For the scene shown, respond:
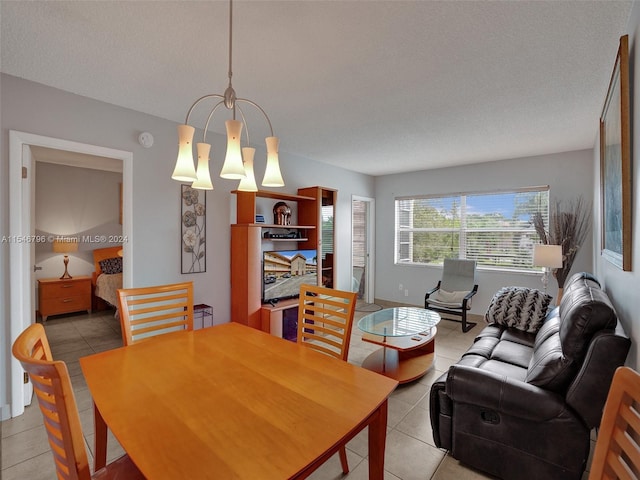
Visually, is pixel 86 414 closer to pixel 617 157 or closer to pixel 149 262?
pixel 149 262

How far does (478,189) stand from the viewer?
4.87 m

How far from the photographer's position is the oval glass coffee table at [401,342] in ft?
9.31

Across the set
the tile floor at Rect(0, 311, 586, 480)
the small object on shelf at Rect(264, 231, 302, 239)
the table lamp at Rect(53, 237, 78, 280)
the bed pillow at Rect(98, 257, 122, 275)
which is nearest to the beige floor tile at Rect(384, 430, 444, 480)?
the tile floor at Rect(0, 311, 586, 480)

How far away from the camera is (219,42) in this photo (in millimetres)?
1831

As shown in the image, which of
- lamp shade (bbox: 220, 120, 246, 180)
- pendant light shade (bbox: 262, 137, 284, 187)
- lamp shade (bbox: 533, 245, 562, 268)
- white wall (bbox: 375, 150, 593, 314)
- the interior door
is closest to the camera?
lamp shade (bbox: 220, 120, 246, 180)

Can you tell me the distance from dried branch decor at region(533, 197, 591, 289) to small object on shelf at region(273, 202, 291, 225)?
3403 mm

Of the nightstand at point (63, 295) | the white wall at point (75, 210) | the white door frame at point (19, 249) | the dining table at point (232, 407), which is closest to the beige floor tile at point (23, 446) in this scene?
the white door frame at point (19, 249)

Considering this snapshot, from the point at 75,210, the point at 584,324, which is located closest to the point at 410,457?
the point at 584,324

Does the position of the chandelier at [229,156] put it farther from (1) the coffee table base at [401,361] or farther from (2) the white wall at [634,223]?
(1) the coffee table base at [401,361]

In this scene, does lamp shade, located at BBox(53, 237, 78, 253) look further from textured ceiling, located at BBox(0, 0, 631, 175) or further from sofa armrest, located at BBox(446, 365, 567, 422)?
sofa armrest, located at BBox(446, 365, 567, 422)

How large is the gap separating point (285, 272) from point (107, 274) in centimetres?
313

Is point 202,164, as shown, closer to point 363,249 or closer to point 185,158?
point 185,158

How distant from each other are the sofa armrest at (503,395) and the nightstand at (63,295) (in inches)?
220

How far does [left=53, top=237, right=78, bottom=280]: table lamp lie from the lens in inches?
192
